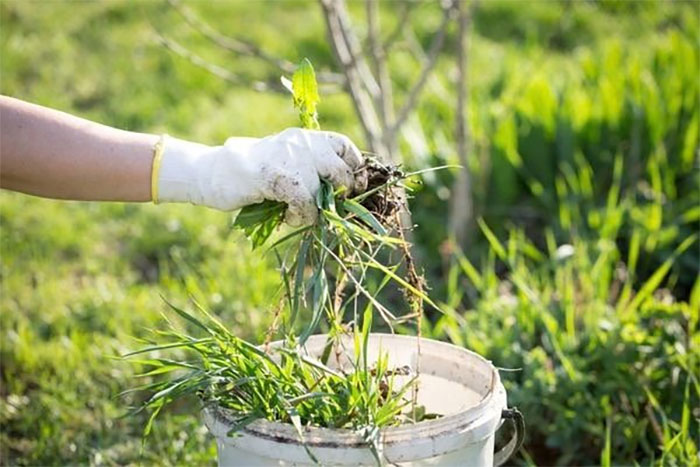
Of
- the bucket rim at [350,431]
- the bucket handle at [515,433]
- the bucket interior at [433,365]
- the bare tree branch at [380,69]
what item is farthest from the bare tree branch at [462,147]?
the bucket rim at [350,431]

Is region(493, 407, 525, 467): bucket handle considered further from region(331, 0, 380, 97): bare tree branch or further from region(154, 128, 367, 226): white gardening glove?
region(331, 0, 380, 97): bare tree branch

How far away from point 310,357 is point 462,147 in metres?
1.65

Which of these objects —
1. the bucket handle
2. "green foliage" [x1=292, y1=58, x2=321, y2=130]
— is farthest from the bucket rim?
"green foliage" [x1=292, y1=58, x2=321, y2=130]

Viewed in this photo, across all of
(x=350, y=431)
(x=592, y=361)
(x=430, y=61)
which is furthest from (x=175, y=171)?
(x=430, y=61)

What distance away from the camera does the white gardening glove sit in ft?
6.77

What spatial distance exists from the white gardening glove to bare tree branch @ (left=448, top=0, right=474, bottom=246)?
1.53m

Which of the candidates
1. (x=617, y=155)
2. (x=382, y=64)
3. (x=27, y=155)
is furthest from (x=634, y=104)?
(x=27, y=155)

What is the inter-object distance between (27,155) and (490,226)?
223cm

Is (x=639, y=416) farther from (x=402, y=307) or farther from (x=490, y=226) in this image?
(x=490, y=226)

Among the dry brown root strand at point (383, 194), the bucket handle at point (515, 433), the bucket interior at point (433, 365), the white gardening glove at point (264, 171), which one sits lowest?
the bucket handle at point (515, 433)

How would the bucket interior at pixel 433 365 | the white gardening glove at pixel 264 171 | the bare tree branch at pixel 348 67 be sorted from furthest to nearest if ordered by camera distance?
the bare tree branch at pixel 348 67 < the bucket interior at pixel 433 365 < the white gardening glove at pixel 264 171

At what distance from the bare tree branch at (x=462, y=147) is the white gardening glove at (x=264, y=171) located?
1.53 metres

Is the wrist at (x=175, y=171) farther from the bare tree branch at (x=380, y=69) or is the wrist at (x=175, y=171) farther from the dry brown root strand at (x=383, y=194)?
the bare tree branch at (x=380, y=69)

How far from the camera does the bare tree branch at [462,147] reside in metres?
3.63
